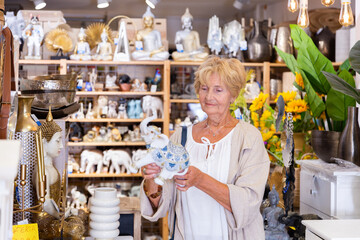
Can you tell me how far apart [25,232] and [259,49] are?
4005mm

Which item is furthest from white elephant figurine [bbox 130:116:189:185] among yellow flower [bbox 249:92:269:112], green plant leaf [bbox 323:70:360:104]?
yellow flower [bbox 249:92:269:112]

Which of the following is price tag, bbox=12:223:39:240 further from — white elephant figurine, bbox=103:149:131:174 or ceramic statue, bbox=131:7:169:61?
ceramic statue, bbox=131:7:169:61

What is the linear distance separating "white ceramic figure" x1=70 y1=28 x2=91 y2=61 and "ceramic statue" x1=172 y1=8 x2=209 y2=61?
3.08 feet

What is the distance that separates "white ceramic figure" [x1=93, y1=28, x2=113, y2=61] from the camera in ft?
16.1

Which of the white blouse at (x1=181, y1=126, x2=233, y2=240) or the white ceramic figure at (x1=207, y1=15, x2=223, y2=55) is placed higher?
the white ceramic figure at (x1=207, y1=15, x2=223, y2=55)

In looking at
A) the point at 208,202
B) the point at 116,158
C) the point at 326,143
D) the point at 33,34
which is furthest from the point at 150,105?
the point at 208,202

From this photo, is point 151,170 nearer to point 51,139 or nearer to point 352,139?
point 51,139

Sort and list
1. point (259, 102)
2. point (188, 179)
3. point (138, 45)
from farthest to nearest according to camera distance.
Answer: point (138, 45) → point (259, 102) → point (188, 179)

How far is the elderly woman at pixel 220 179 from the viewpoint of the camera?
1669mm

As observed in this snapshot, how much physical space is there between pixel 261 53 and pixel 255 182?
355 centimetres

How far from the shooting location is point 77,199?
185 inches

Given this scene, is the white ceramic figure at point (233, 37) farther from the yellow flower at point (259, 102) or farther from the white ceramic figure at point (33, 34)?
the white ceramic figure at point (33, 34)

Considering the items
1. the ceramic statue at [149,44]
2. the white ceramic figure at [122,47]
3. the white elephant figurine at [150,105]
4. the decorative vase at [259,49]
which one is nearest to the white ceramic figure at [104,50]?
the white ceramic figure at [122,47]

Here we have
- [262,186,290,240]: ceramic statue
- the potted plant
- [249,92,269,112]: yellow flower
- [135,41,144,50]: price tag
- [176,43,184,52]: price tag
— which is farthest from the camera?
[176,43,184,52]: price tag
